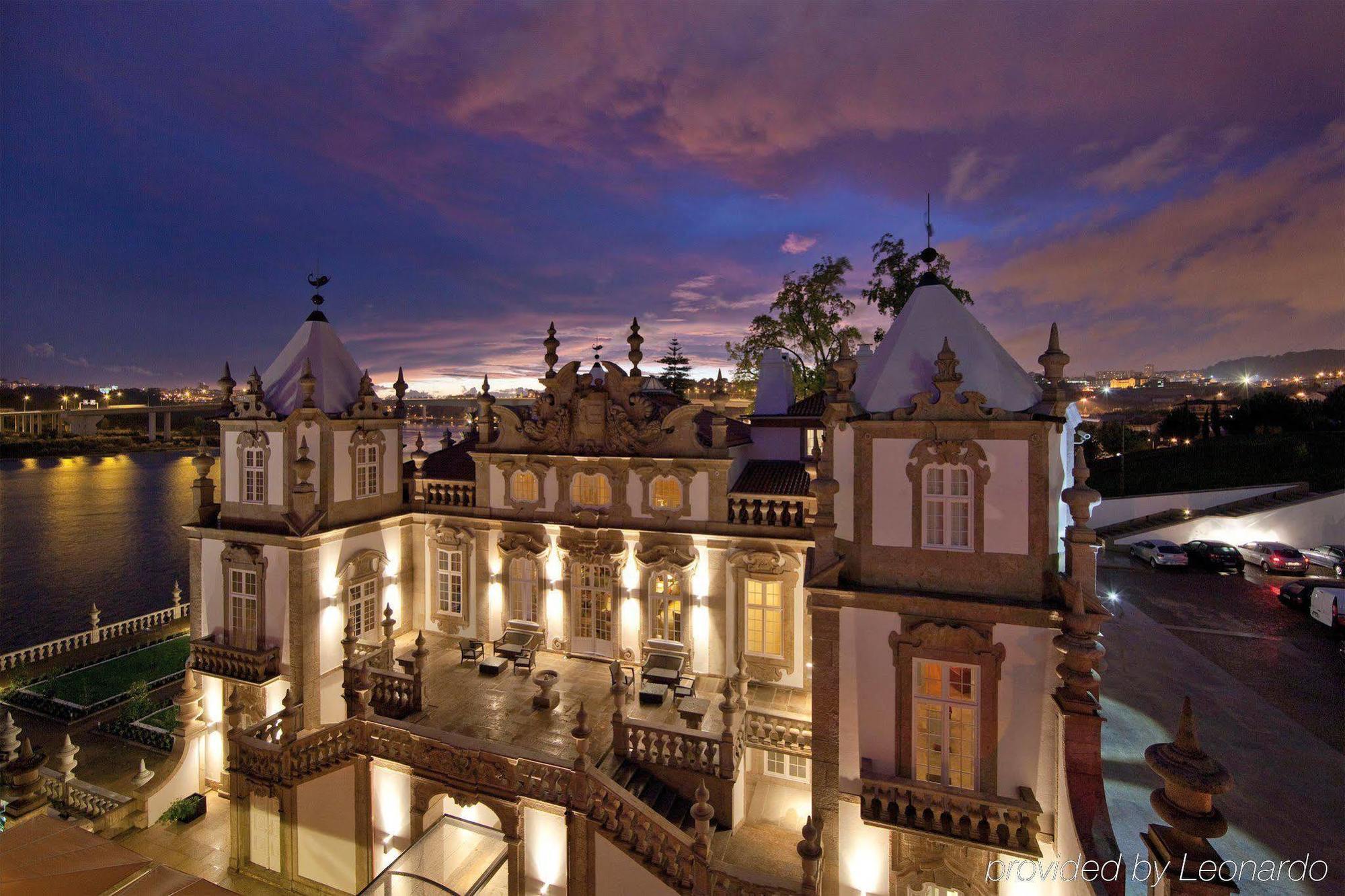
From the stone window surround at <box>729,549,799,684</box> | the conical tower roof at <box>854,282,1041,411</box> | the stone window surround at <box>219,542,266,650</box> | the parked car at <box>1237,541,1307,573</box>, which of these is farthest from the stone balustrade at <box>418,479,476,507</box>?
the parked car at <box>1237,541,1307,573</box>

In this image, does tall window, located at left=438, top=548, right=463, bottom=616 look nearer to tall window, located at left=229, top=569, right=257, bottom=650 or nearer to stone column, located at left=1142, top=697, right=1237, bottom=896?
tall window, located at left=229, top=569, right=257, bottom=650

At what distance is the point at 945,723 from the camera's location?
956 centimetres

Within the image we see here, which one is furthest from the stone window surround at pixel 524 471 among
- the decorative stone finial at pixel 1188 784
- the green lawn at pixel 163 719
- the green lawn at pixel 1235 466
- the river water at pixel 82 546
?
the green lawn at pixel 1235 466

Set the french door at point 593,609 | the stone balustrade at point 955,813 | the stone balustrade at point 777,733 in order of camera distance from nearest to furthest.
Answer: the stone balustrade at point 955,813
the stone balustrade at point 777,733
the french door at point 593,609

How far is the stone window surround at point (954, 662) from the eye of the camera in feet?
30.7

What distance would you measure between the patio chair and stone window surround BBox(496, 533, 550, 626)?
1020 millimetres

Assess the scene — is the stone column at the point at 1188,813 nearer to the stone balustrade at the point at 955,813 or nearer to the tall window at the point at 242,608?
the stone balustrade at the point at 955,813

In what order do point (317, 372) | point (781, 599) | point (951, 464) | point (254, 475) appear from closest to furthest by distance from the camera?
point (951, 464) → point (781, 599) → point (254, 475) → point (317, 372)

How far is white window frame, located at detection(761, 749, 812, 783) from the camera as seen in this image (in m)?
13.8

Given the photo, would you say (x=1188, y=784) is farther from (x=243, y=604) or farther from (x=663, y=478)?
(x=243, y=604)

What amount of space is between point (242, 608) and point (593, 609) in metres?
10.3

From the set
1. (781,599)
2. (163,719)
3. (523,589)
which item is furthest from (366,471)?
(781,599)

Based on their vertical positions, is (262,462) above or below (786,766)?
above

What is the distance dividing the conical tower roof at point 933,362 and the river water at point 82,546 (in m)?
19.6
